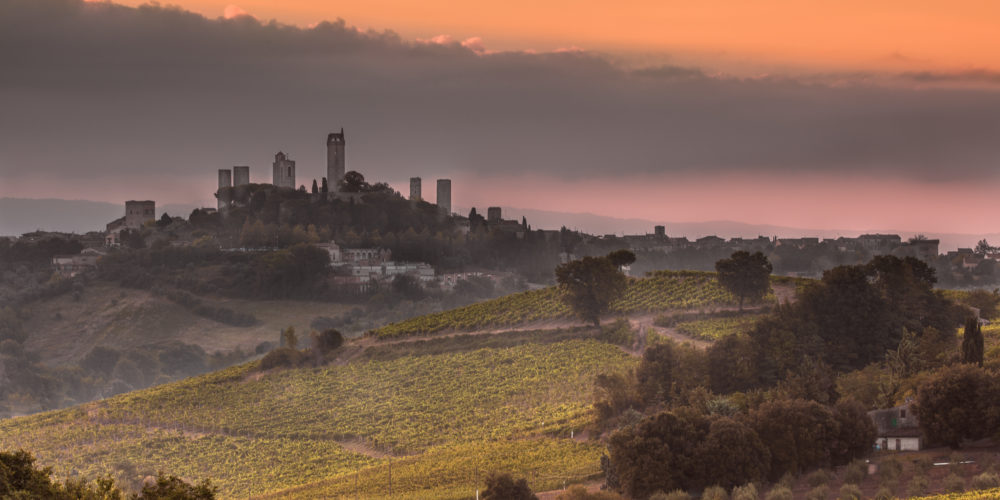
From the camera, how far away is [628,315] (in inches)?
2408

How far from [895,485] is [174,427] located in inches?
1434

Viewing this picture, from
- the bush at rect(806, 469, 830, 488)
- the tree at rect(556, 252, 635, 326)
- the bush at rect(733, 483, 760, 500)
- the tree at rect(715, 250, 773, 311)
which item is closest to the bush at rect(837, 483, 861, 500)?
the bush at rect(806, 469, 830, 488)

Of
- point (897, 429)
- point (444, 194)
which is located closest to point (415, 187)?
point (444, 194)

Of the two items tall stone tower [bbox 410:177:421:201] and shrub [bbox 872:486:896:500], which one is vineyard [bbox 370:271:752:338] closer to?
shrub [bbox 872:486:896:500]

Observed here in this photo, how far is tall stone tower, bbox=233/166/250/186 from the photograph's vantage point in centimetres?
14970

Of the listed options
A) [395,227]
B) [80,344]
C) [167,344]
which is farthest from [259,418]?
[395,227]

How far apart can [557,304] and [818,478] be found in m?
37.3

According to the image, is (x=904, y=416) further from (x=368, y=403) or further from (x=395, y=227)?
(x=395, y=227)

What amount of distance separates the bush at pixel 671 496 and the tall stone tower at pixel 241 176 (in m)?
125

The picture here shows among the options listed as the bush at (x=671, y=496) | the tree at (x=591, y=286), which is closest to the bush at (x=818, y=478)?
the bush at (x=671, y=496)

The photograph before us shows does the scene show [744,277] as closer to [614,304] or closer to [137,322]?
[614,304]

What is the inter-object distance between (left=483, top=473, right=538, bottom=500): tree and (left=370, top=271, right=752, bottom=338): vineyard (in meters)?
31.9

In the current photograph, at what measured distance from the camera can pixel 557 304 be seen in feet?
219

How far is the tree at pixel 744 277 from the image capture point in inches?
2256
